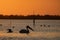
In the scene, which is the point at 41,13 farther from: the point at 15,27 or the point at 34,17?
the point at 15,27

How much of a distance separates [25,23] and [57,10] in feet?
1.35

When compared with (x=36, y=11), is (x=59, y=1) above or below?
above

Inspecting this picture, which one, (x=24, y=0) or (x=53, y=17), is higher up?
(x=24, y=0)

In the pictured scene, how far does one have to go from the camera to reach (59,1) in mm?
1529

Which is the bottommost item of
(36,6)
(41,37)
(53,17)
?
(41,37)

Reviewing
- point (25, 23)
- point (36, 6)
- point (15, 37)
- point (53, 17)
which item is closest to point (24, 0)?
point (36, 6)

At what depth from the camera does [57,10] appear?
60.2 inches

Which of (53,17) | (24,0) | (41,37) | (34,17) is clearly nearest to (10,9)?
(24,0)

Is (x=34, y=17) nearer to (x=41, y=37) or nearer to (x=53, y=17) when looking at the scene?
(x=53, y=17)

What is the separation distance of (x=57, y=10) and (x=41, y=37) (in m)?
0.58

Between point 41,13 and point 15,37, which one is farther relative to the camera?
point 41,13

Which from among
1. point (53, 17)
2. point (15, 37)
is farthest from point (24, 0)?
point (15, 37)

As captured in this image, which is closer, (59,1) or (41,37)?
(41,37)

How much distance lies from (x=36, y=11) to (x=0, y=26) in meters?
0.45
